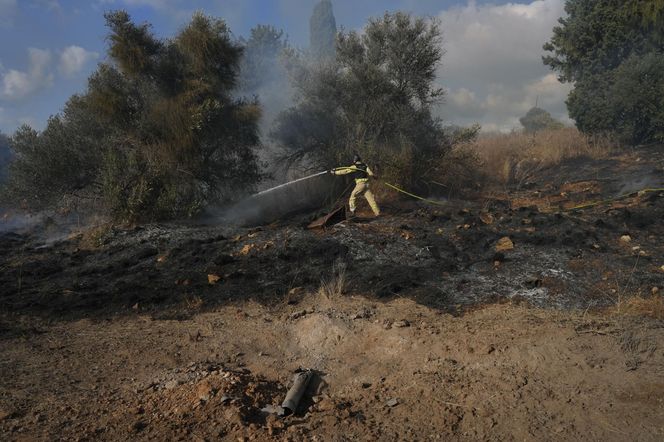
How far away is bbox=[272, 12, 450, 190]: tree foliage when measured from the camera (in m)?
13.1

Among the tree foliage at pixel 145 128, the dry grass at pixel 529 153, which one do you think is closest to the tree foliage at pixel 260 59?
the tree foliage at pixel 145 128

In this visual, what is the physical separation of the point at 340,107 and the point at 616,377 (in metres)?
11.4

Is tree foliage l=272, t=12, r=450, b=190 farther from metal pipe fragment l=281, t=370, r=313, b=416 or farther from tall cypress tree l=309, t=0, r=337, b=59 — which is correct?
tall cypress tree l=309, t=0, r=337, b=59

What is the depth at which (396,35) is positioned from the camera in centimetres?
1372

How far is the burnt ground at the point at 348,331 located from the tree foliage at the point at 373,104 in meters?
4.25

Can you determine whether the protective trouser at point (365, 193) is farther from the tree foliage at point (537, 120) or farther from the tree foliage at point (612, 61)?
the tree foliage at point (537, 120)

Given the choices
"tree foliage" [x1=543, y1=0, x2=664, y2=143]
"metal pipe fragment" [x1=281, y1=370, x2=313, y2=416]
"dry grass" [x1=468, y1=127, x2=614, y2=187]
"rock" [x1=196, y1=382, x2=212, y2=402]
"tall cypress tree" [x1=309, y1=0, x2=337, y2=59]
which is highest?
"tall cypress tree" [x1=309, y1=0, x2=337, y2=59]

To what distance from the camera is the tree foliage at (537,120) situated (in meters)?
29.1

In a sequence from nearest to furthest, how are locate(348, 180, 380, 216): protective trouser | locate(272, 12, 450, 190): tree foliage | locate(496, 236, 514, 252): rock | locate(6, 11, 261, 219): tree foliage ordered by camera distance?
locate(496, 236, 514, 252): rock → locate(348, 180, 380, 216): protective trouser → locate(6, 11, 261, 219): tree foliage → locate(272, 12, 450, 190): tree foliage

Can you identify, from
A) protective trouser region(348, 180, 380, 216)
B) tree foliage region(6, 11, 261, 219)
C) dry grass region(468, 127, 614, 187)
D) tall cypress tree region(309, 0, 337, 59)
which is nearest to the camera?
protective trouser region(348, 180, 380, 216)

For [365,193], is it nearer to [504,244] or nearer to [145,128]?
[504,244]

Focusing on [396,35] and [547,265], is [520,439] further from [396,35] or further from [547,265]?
[396,35]

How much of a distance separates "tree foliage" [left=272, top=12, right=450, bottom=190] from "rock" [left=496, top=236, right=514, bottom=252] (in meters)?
5.31

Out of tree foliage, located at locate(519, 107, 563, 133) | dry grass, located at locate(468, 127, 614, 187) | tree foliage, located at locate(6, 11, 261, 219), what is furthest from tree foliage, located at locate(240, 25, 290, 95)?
tree foliage, located at locate(519, 107, 563, 133)
